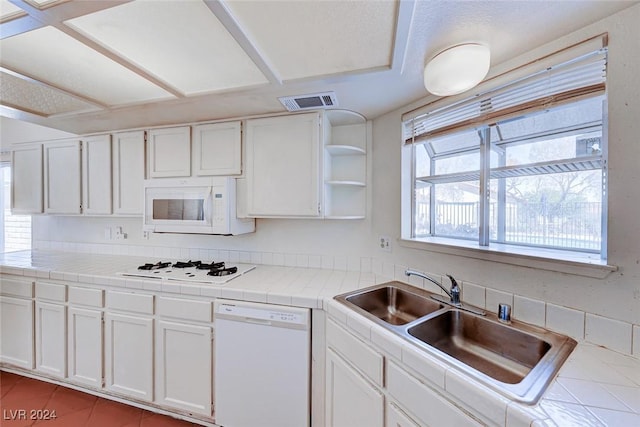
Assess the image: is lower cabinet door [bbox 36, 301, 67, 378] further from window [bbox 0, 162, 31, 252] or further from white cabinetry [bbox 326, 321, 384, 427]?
white cabinetry [bbox 326, 321, 384, 427]

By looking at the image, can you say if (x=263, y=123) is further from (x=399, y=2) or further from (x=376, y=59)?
(x=399, y=2)

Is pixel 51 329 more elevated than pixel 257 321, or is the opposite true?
pixel 257 321

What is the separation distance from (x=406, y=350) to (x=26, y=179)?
3.85 m

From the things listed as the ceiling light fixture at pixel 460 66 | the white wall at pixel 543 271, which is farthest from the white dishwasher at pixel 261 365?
the ceiling light fixture at pixel 460 66

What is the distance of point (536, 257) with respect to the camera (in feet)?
3.69

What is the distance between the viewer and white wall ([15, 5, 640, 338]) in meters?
0.92

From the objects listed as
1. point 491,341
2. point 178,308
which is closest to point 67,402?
point 178,308

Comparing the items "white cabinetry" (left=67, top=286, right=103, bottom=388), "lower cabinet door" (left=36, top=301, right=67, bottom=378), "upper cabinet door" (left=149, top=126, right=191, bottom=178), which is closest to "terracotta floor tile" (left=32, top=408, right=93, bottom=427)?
"white cabinetry" (left=67, top=286, right=103, bottom=388)

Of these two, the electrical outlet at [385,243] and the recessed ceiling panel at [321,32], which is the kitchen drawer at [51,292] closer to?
the recessed ceiling panel at [321,32]

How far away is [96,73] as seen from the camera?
4.72ft

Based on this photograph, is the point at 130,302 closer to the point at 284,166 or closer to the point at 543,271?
the point at 284,166

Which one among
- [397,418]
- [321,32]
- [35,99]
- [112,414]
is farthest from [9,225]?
[397,418]

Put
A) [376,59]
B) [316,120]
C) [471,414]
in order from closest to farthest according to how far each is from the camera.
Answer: [471,414]
[376,59]
[316,120]

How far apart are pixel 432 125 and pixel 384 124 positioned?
1.29 feet
